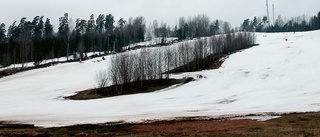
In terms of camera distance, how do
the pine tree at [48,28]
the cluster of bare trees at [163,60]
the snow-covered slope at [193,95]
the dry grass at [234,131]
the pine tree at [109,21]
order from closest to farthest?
the dry grass at [234,131] < the snow-covered slope at [193,95] < the cluster of bare trees at [163,60] < the pine tree at [48,28] < the pine tree at [109,21]

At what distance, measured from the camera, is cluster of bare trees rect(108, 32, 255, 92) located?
51.7 metres

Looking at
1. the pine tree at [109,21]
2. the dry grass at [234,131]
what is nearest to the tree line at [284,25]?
the pine tree at [109,21]

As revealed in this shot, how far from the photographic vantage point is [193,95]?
39.8 meters

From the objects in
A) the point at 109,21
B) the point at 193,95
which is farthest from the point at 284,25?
the point at 193,95

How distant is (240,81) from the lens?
4675 cm

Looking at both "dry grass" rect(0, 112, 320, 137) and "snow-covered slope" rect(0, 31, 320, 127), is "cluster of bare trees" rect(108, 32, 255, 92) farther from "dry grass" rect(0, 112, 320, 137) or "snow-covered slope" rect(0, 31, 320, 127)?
"dry grass" rect(0, 112, 320, 137)

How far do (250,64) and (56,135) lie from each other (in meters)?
50.1

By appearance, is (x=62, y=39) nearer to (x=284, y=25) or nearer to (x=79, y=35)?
(x=79, y=35)

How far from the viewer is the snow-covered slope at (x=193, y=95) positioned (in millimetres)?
27250

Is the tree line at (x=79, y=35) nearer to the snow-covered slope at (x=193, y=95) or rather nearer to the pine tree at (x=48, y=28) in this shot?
the pine tree at (x=48, y=28)

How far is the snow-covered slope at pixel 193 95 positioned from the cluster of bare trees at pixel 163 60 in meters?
5.98

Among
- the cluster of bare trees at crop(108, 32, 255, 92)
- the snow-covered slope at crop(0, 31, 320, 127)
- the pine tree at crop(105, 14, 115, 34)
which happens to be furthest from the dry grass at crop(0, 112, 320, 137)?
the pine tree at crop(105, 14, 115, 34)

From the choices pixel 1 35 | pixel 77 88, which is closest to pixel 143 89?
pixel 77 88

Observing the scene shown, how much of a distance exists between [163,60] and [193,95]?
25265 millimetres
